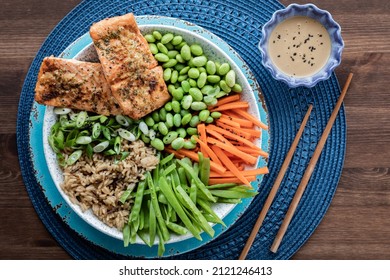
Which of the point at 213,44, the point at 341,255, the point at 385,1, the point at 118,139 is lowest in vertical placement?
the point at 341,255

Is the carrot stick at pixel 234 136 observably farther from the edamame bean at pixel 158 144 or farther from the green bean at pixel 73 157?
the green bean at pixel 73 157

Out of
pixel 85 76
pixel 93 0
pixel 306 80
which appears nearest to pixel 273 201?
pixel 306 80

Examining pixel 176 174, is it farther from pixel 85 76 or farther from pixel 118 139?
pixel 85 76

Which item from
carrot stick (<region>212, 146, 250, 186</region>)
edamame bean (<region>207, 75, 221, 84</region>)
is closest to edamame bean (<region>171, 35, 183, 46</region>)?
edamame bean (<region>207, 75, 221, 84</region>)

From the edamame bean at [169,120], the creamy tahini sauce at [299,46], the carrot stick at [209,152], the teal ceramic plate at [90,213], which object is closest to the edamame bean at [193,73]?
the teal ceramic plate at [90,213]

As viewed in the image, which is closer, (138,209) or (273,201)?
(138,209)

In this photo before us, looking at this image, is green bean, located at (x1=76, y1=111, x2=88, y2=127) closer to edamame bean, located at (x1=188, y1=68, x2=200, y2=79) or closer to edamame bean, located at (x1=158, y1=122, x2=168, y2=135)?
edamame bean, located at (x1=158, y1=122, x2=168, y2=135)
